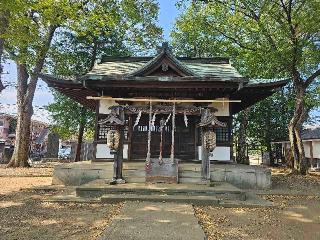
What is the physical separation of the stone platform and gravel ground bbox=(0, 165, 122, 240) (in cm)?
228

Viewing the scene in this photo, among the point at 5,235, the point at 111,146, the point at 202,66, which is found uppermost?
the point at 202,66

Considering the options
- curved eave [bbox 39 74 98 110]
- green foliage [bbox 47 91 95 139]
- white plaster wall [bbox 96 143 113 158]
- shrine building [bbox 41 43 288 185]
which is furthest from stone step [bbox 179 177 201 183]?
green foliage [bbox 47 91 95 139]

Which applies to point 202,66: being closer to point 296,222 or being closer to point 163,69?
point 163,69

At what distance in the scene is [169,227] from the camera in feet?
22.5

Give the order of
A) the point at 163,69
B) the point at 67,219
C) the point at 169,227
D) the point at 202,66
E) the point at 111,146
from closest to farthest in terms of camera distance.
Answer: the point at 169,227
the point at 67,219
the point at 111,146
the point at 163,69
the point at 202,66

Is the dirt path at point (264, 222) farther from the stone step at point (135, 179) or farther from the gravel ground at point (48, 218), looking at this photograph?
the stone step at point (135, 179)

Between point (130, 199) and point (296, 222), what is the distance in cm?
483

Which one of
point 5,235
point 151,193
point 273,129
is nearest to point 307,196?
point 151,193

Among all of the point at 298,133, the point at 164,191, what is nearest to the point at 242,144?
the point at 298,133

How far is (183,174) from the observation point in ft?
40.7

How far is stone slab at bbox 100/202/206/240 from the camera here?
621 centimetres

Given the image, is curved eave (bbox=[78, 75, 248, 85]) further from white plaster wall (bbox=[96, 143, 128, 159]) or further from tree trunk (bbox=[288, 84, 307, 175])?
tree trunk (bbox=[288, 84, 307, 175])

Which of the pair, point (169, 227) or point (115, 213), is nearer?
point (169, 227)

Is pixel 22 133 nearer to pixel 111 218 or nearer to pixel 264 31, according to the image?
pixel 111 218
